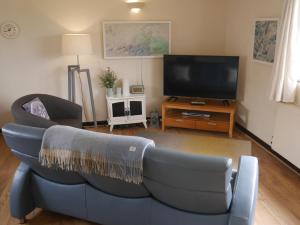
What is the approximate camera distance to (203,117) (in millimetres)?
4305

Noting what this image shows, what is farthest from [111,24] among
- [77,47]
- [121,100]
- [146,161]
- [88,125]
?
[146,161]

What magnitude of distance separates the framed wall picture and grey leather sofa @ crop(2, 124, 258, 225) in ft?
6.61

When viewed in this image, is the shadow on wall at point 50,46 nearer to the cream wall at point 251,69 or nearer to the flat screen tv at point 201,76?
the flat screen tv at point 201,76

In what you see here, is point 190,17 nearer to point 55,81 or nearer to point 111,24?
point 111,24

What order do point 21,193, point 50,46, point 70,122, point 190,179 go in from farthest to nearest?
point 50,46 < point 70,122 < point 21,193 < point 190,179

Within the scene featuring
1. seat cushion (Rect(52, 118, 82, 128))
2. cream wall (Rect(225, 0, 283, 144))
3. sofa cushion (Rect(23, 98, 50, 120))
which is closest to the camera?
sofa cushion (Rect(23, 98, 50, 120))

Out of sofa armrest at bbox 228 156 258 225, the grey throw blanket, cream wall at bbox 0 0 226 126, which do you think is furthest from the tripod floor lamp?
sofa armrest at bbox 228 156 258 225

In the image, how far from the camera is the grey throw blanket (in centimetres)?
163

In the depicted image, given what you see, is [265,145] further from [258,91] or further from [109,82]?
[109,82]

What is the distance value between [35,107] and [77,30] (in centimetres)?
169

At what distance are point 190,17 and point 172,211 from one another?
3.62 m

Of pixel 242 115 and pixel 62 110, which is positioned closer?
pixel 62 110

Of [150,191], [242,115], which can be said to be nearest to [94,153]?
[150,191]

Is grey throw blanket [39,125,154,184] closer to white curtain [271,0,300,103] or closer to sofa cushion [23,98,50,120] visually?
sofa cushion [23,98,50,120]
